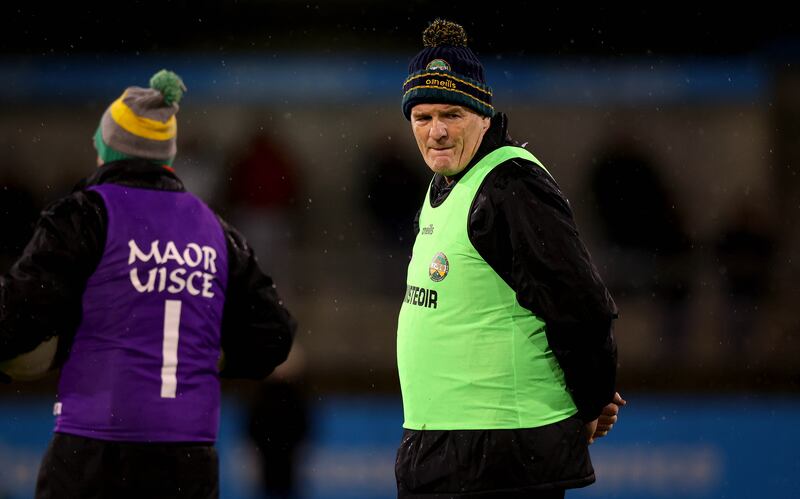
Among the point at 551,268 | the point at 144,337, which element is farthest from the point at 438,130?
the point at 144,337

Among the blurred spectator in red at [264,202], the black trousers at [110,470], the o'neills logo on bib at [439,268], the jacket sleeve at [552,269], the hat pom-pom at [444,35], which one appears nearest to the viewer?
the jacket sleeve at [552,269]

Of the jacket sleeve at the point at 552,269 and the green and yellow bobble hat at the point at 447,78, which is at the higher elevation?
the green and yellow bobble hat at the point at 447,78

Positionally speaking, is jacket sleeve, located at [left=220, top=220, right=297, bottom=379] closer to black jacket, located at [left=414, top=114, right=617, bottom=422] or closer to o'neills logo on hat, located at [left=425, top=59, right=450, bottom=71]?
o'neills logo on hat, located at [left=425, top=59, right=450, bottom=71]

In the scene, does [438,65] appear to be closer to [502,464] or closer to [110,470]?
[502,464]

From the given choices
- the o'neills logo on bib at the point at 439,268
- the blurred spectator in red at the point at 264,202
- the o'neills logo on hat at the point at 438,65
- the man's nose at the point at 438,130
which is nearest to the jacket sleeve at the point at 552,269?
the o'neills logo on bib at the point at 439,268

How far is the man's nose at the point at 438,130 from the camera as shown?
145 inches

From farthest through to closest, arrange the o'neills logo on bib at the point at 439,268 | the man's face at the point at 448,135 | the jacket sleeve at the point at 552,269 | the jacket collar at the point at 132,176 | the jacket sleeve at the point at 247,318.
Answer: the jacket sleeve at the point at 247,318
the jacket collar at the point at 132,176
the man's face at the point at 448,135
the o'neills logo on bib at the point at 439,268
the jacket sleeve at the point at 552,269

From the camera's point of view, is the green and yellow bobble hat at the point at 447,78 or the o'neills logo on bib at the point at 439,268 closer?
the o'neills logo on bib at the point at 439,268

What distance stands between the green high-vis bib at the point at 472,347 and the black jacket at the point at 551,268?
0.05 m

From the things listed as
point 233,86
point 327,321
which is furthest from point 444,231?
point 233,86

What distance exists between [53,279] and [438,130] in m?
1.44

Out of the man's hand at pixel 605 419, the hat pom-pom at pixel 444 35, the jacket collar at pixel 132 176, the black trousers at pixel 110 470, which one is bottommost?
the black trousers at pixel 110 470

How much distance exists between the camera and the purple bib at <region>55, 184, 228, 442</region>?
4.23 meters

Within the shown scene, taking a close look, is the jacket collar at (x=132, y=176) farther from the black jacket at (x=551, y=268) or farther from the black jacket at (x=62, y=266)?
the black jacket at (x=551, y=268)
